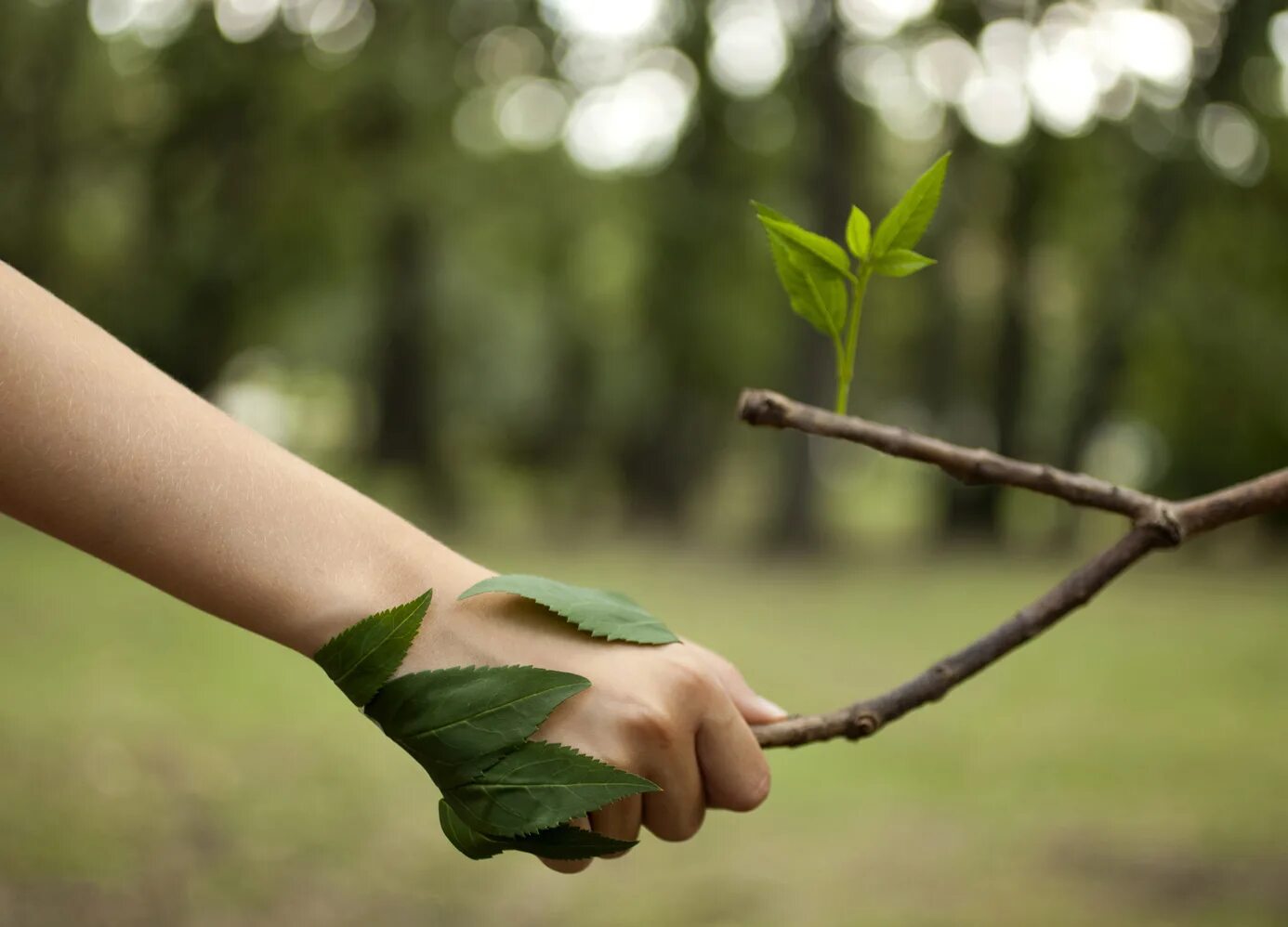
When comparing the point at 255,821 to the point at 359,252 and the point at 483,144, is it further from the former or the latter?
the point at 483,144

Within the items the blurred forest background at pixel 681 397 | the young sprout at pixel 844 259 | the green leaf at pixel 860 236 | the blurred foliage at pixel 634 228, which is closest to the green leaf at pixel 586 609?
the young sprout at pixel 844 259

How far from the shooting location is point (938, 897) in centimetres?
370

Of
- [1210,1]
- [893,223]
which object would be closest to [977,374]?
[1210,1]

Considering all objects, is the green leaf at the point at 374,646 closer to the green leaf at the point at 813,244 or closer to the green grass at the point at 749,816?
the green leaf at the point at 813,244

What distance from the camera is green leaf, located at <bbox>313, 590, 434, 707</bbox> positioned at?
826mm

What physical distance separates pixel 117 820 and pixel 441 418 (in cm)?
1234

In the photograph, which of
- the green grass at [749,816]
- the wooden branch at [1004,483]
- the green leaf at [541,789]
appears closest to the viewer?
the green leaf at [541,789]

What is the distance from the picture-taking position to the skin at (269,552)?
0.83m

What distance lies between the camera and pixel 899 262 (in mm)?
904

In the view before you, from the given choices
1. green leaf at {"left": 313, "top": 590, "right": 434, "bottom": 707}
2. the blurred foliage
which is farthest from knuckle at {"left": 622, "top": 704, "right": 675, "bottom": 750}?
the blurred foliage

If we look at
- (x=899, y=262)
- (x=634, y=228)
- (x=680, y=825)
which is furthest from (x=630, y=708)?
(x=634, y=228)

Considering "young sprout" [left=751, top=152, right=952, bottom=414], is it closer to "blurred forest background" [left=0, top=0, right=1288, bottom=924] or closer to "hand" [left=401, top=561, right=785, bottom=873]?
"hand" [left=401, top=561, right=785, bottom=873]

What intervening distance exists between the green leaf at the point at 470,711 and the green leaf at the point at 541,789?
0.04 ft

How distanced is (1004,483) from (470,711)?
1.46ft
